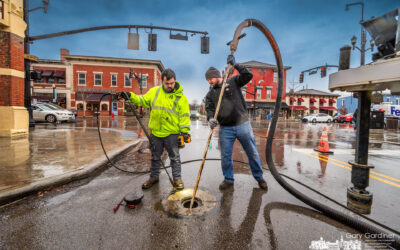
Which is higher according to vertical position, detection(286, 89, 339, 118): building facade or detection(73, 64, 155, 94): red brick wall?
detection(73, 64, 155, 94): red brick wall

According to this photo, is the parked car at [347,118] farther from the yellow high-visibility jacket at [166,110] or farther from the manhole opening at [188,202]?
the manhole opening at [188,202]

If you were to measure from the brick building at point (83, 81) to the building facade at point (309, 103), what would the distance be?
31.1 meters

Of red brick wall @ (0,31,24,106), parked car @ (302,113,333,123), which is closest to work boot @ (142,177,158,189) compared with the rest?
red brick wall @ (0,31,24,106)

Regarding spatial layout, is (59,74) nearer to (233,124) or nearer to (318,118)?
(233,124)

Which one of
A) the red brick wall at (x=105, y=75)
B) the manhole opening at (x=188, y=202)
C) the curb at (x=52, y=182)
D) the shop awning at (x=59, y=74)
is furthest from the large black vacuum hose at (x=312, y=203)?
the shop awning at (x=59, y=74)

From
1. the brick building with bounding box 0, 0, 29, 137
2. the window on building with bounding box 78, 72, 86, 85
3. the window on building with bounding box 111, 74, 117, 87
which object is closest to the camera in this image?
the brick building with bounding box 0, 0, 29, 137

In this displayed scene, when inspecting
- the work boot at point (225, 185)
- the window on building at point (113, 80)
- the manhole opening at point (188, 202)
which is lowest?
the manhole opening at point (188, 202)

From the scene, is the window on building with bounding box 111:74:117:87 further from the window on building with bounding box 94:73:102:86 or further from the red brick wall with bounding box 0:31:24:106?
the red brick wall with bounding box 0:31:24:106

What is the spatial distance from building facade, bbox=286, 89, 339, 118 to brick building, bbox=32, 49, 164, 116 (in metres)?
31.1

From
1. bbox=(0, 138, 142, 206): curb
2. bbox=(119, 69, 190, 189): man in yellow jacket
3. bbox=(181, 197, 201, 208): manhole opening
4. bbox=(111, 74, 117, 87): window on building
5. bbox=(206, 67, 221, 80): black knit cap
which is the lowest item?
bbox=(181, 197, 201, 208): manhole opening

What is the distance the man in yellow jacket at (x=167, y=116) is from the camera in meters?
2.99

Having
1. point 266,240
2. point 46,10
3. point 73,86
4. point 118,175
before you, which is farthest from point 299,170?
point 73,86

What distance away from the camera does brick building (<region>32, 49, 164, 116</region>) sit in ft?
96.8

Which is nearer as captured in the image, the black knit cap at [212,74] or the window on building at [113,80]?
the black knit cap at [212,74]
